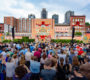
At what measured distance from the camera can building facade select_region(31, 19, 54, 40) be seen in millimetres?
48556

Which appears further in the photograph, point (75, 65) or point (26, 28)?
point (26, 28)

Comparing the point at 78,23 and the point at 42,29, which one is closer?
the point at 42,29

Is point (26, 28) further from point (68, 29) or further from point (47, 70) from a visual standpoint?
point (47, 70)

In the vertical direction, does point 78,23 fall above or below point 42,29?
above

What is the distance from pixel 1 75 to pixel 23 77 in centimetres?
262

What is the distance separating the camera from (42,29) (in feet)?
165

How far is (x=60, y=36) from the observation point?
1825 inches

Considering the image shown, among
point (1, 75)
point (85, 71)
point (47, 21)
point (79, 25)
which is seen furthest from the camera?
point (79, 25)

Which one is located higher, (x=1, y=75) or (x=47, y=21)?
Result: (x=47, y=21)

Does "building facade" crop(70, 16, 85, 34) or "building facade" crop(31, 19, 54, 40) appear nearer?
"building facade" crop(31, 19, 54, 40)

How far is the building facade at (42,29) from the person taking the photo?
159 ft

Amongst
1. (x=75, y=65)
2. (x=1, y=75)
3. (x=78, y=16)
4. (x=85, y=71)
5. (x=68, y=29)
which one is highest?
(x=78, y=16)

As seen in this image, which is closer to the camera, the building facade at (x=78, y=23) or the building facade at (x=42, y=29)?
the building facade at (x=42, y=29)

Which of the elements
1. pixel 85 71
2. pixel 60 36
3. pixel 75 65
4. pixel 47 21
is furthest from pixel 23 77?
pixel 47 21
